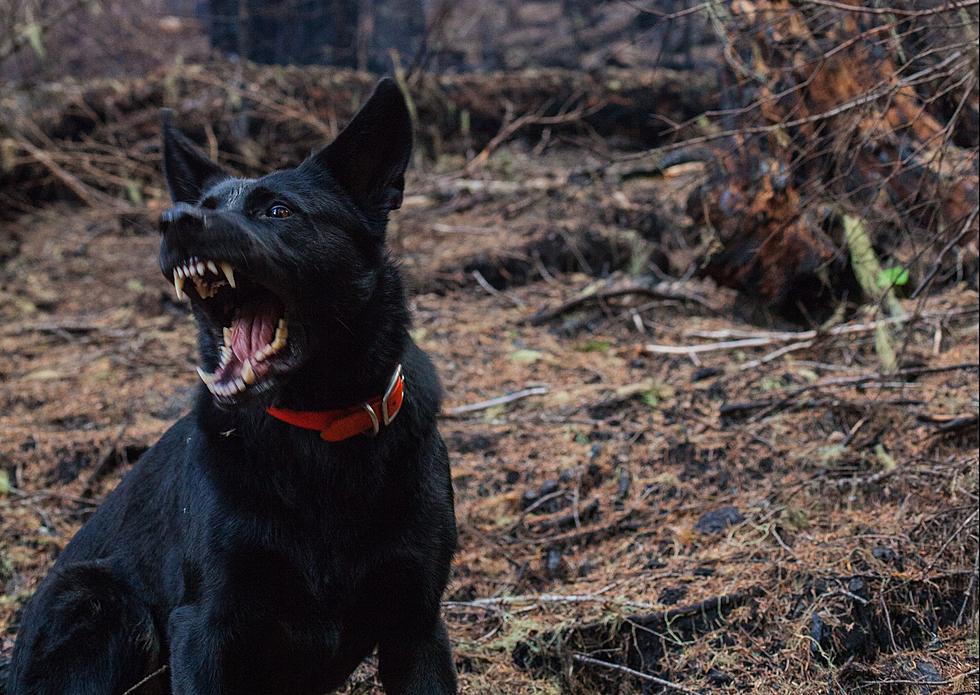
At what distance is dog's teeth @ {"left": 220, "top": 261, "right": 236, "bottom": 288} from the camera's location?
2.38m

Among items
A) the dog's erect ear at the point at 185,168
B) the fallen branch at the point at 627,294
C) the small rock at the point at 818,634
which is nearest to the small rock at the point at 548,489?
the small rock at the point at 818,634

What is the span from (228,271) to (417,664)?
1395 mm

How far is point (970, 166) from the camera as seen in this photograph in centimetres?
419

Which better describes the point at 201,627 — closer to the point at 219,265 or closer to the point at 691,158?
the point at 219,265

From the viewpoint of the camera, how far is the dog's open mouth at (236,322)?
2.42 meters

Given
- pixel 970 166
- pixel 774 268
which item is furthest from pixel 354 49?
pixel 970 166

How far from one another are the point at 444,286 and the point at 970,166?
4.40 m

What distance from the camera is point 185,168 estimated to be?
10.6 feet

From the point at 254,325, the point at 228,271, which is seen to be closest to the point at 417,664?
the point at 254,325

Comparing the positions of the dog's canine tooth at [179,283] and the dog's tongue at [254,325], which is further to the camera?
the dog's tongue at [254,325]

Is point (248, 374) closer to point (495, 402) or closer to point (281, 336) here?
point (281, 336)

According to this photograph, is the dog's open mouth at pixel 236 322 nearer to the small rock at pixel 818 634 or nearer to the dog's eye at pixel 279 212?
the dog's eye at pixel 279 212

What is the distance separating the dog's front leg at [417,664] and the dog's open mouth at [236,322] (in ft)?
3.22

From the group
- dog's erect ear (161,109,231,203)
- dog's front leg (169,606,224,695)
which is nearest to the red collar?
dog's front leg (169,606,224,695)
